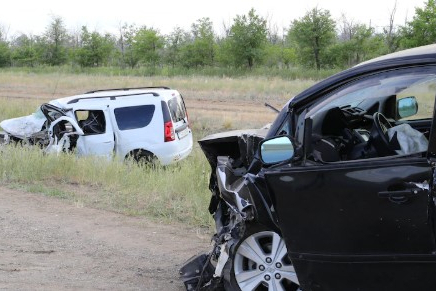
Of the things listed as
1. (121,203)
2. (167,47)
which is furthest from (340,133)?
(167,47)

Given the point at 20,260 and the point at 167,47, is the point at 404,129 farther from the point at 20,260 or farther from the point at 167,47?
the point at 167,47

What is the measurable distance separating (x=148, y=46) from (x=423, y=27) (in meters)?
27.4

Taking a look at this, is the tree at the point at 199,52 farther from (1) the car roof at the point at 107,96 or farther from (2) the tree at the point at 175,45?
(1) the car roof at the point at 107,96

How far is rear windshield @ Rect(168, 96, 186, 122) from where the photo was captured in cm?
1254

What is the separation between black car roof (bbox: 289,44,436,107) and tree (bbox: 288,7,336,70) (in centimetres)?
4146

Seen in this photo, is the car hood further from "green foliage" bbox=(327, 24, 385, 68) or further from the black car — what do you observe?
"green foliage" bbox=(327, 24, 385, 68)

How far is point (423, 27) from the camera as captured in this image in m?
35.3

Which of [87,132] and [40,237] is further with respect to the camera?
[87,132]

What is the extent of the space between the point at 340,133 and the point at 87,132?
340 inches

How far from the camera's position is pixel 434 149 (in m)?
3.37

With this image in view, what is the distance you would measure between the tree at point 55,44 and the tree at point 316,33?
98.1ft

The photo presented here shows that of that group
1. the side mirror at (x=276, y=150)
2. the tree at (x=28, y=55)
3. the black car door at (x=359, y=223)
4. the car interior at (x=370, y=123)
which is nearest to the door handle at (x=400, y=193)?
the black car door at (x=359, y=223)

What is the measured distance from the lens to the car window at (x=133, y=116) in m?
12.2

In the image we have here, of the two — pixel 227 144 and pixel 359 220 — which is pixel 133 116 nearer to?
pixel 227 144
